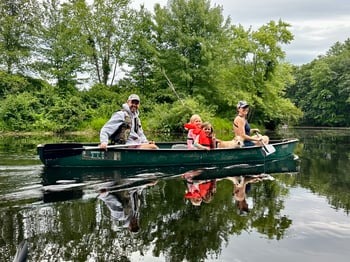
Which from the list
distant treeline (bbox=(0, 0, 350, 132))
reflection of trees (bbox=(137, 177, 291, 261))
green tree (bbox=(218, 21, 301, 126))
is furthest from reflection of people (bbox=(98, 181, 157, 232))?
green tree (bbox=(218, 21, 301, 126))

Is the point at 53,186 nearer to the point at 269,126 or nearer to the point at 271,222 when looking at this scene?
the point at 271,222

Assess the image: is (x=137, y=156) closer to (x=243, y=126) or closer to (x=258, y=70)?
(x=243, y=126)

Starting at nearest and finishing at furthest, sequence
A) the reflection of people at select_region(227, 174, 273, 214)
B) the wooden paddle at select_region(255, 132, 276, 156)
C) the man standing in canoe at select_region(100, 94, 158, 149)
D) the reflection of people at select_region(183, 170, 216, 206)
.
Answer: the reflection of people at select_region(227, 174, 273, 214) < the reflection of people at select_region(183, 170, 216, 206) < the man standing in canoe at select_region(100, 94, 158, 149) < the wooden paddle at select_region(255, 132, 276, 156)

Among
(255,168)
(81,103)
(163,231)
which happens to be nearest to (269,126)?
(81,103)

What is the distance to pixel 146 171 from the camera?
7664 mm

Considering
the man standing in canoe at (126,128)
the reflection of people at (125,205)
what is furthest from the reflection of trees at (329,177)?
the man standing in canoe at (126,128)

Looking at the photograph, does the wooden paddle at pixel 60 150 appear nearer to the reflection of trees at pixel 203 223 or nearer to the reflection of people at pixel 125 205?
the reflection of people at pixel 125 205

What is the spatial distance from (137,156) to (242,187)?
2538mm

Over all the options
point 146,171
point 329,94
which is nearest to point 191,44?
point 146,171

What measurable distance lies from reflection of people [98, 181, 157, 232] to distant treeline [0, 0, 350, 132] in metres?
16.8

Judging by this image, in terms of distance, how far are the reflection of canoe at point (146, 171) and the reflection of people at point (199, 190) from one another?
45 cm

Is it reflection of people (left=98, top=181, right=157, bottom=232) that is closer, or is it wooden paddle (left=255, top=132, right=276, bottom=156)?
reflection of people (left=98, top=181, right=157, bottom=232)

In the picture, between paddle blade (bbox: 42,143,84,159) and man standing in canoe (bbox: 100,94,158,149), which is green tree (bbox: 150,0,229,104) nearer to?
man standing in canoe (bbox: 100,94,158,149)

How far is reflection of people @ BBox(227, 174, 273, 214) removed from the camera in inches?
196
